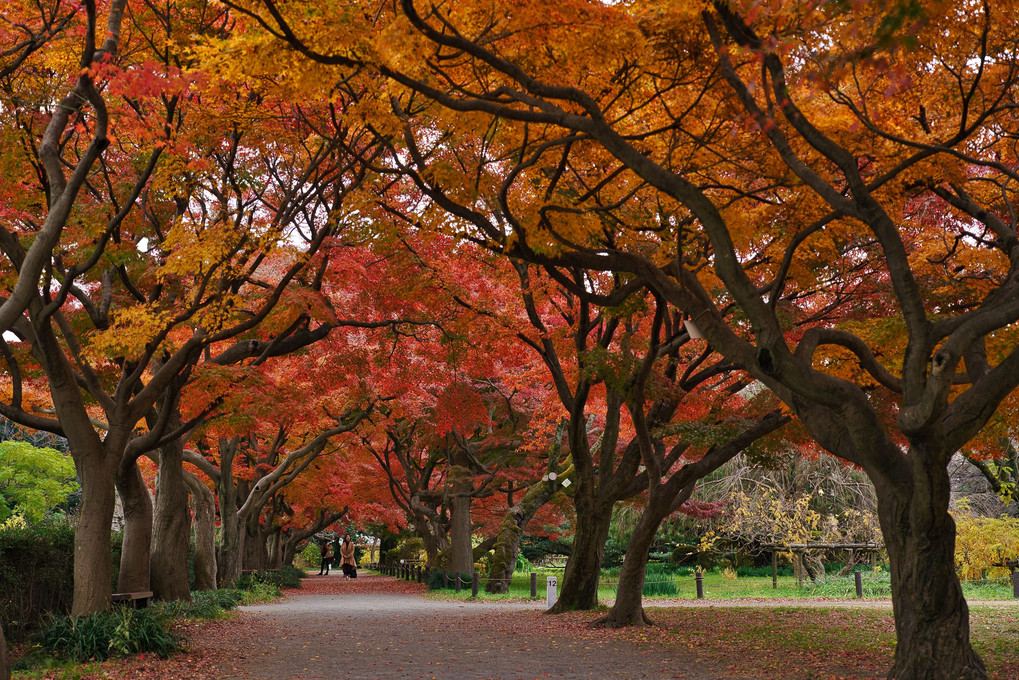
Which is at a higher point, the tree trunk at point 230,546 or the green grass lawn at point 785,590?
the tree trunk at point 230,546

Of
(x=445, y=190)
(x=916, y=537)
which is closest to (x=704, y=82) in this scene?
(x=445, y=190)

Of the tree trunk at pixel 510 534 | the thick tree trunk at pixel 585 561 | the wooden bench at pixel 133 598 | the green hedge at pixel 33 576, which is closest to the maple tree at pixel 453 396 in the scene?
the tree trunk at pixel 510 534

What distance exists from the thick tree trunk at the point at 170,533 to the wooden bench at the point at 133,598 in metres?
2.60

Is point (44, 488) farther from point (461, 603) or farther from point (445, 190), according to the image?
point (445, 190)

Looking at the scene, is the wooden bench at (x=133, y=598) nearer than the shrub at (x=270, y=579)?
Yes

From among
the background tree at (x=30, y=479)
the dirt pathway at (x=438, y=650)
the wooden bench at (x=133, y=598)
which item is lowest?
the dirt pathway at (x=438, y=650)

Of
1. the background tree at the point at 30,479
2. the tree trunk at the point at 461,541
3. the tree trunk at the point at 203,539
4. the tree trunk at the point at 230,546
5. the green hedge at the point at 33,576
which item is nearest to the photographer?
the green hedge at the point at 33,576

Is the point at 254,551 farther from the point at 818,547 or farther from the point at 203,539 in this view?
the point at 818,547

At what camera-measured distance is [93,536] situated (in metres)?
10.5

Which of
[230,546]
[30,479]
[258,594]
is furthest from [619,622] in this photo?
[30,479]

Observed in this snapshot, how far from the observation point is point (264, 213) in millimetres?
15484

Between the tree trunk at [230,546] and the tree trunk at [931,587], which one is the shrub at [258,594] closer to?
the tree trunk at [230,546]

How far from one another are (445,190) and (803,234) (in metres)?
4.26

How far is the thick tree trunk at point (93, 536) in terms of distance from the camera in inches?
410
